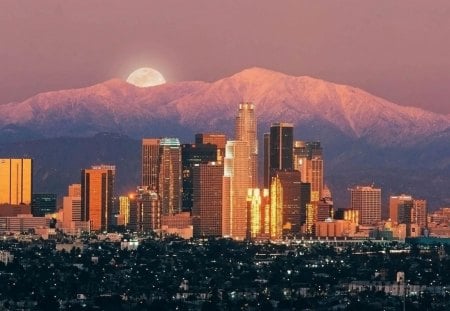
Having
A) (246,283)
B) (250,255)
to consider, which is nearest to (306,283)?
(246,283)

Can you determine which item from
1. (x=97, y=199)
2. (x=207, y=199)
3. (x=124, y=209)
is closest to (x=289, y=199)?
(x=207, y=199)

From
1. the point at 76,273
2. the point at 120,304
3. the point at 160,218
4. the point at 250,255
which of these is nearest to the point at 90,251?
the point at 250,255

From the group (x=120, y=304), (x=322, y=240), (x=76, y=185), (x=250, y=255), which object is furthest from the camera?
(x=76, y=185)

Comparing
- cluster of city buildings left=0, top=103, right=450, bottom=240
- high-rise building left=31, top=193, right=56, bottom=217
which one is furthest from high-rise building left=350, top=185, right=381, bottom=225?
high-rise building left=31, top=193, right=56, bottom=217

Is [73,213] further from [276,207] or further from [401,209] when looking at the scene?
[401,209]

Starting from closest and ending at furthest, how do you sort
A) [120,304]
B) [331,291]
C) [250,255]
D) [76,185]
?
[120,304], [331,291], [250,255], [76,185]

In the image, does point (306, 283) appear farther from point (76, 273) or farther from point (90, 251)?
point (90, 251)

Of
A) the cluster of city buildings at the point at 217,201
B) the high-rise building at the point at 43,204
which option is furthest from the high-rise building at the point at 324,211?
the high-rise building at the point at 43,204

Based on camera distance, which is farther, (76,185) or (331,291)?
(76,185)
